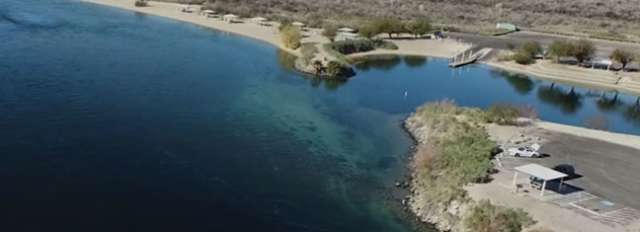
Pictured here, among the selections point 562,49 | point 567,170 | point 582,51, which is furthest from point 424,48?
point 567,170

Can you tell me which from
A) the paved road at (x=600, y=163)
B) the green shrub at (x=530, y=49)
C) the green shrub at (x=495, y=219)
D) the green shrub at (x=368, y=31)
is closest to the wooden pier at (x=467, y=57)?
the green shrub at (x=530, y=49)

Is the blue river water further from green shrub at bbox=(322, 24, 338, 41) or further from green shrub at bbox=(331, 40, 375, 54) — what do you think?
green shrub at bbox=(322, 24, 338, 41)

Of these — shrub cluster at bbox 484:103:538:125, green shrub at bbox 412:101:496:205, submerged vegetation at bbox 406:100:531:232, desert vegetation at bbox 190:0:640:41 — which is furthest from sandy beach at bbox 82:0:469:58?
green shrub at bbox 412:101:496:205

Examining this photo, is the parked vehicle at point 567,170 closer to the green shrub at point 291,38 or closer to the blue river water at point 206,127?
the blue river water at point 206,127

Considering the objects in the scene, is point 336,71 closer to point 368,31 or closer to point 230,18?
point 368,31

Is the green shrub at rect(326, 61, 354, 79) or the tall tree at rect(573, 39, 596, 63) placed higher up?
the tall tree at rect(573, 39, 596, 63)
